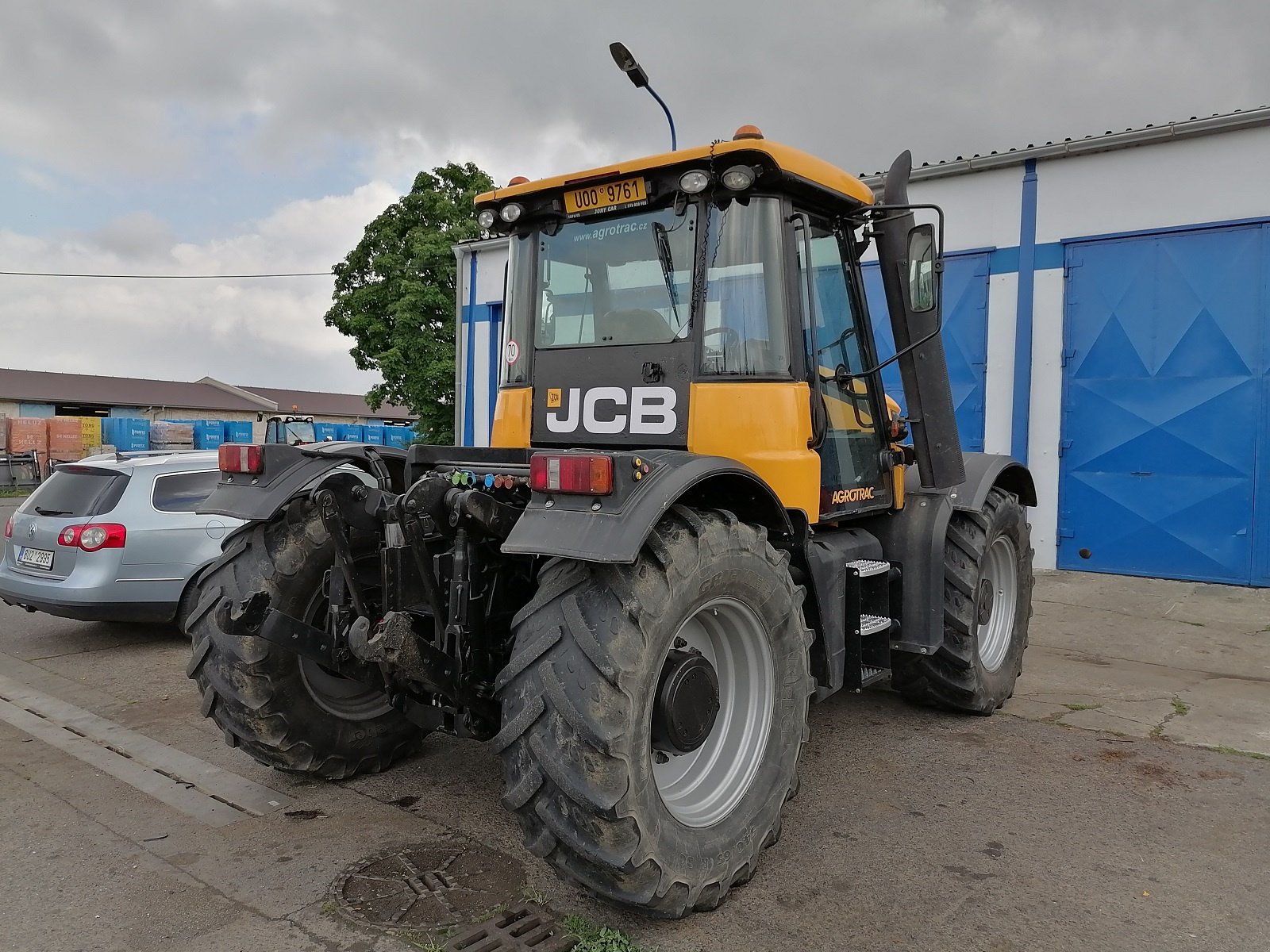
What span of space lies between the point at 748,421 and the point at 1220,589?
26.7ft

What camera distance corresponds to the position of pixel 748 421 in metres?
3.73

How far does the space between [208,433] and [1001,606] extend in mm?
31471

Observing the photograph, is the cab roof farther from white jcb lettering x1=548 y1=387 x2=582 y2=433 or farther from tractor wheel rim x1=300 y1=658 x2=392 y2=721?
tractor wheel rim x1=300 y1=658 x2=392 y2=721

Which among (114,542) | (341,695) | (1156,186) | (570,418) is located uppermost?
(1156,186)

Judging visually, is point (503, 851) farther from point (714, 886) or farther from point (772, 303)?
point (772, 303)

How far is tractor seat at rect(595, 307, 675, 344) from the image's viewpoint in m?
3.88

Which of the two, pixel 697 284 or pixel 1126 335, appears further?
pixel 1126 335

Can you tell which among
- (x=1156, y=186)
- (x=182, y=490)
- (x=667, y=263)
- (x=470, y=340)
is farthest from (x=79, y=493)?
(x=1156, y=186)

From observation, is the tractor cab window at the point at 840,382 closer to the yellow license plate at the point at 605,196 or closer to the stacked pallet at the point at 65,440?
the yellow license plate at the point at 605,196

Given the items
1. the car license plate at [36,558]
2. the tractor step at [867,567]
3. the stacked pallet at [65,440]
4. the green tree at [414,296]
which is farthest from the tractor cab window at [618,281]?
the stacked pallet at [65,440]

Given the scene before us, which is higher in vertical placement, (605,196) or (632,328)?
(605,196)

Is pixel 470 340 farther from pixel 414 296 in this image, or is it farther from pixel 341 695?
pixel 341 695

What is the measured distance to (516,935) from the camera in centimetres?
297

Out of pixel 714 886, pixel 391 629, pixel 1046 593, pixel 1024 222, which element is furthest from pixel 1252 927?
pixel 1024 222
